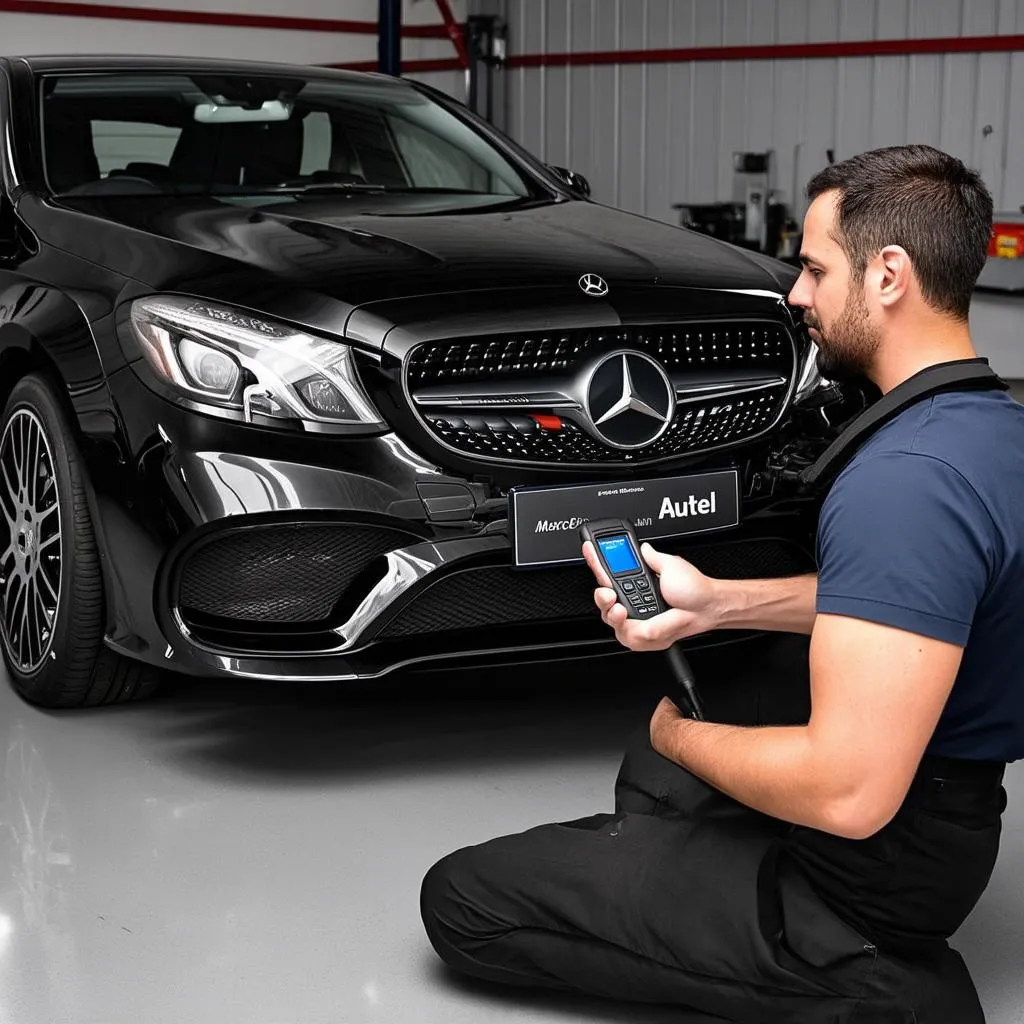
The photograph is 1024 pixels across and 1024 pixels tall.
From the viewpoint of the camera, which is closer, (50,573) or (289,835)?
(289,835)

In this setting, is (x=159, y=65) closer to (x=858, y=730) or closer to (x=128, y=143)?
(x=128, y=143)

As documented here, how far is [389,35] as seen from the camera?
34.4 ft

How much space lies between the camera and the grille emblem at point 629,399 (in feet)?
8.76

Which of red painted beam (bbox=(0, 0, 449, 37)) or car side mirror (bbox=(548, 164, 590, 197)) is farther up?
red painted beam (bbox=(0, 0, 449, 37))

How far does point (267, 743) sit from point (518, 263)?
3.24 ft

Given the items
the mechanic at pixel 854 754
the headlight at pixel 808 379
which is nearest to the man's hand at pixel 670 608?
the mechanic at pixel 854 754

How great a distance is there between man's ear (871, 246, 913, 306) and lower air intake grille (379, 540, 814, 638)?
1.05 m

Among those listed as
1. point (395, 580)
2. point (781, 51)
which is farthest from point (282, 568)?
point (781, 51)

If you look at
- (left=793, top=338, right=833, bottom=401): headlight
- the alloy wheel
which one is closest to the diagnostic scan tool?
(left=793, top=338, right=833, bottom=401): headlight

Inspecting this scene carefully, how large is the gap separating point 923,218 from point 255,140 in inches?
92.6

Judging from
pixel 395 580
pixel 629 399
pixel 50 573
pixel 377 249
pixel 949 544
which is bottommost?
pixel 50 573

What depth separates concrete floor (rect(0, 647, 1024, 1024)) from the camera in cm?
206

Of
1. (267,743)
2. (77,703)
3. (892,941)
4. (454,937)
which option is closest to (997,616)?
(892,941)

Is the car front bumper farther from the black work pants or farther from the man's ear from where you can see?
the man's ear
